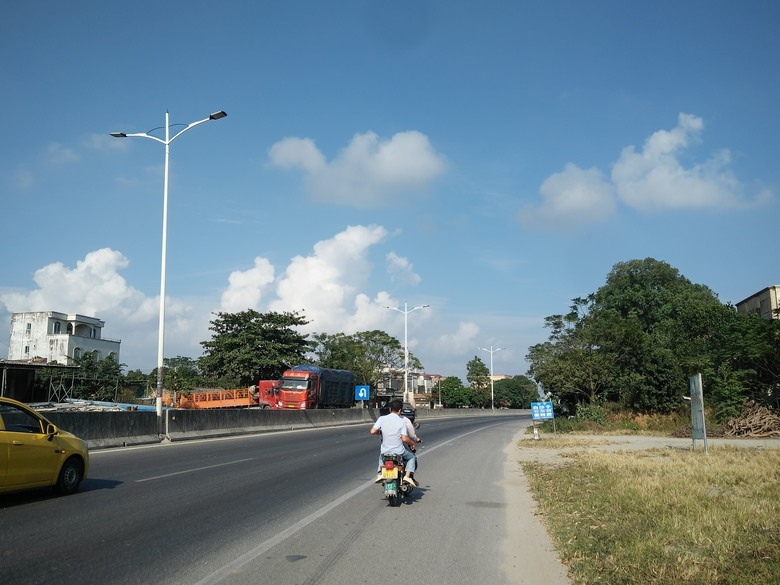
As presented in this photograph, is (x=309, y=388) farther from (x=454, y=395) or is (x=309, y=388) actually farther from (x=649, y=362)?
(x=454, y=395)

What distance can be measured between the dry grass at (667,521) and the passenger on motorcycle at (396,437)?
2.26 m

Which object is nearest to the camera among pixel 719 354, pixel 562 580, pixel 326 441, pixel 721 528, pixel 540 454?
pixel 562 580

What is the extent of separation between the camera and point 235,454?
19.5 metres

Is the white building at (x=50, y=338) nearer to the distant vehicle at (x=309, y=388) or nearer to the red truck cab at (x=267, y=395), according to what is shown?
the red truck cab at (x=267, y=395)

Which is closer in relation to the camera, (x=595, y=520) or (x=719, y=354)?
(x=595, y=520)

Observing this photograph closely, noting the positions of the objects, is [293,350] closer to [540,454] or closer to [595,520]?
[540,454]

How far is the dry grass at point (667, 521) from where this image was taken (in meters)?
6.05

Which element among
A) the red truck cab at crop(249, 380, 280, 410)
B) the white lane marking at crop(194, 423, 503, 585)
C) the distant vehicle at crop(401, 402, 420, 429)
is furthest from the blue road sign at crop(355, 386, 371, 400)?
the white lane marking at crop(194, 423, 503, 585)

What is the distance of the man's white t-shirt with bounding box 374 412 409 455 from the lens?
1041 centimetres

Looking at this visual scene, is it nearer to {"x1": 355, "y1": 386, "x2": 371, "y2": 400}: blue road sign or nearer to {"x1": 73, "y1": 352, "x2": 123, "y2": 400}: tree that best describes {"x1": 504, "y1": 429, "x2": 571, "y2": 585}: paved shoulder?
{"x1": 355, "y1": 386, "x2": 371, "y2": 400}: blue road sign

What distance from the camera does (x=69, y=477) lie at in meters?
10.9

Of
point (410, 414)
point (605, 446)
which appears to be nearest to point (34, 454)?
point (410, 414)

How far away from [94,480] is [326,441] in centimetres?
1378

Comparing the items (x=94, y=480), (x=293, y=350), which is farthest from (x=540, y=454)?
(x=293, y=350)
